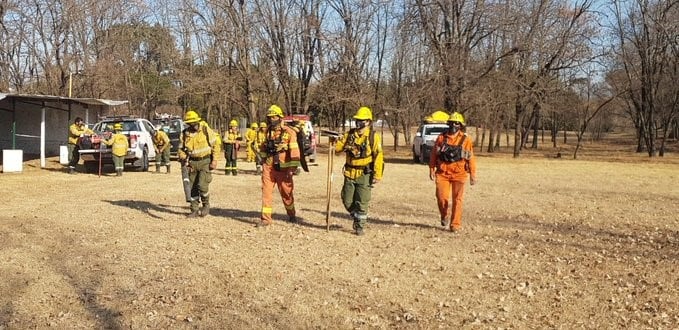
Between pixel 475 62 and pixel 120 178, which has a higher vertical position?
pixel 475 62

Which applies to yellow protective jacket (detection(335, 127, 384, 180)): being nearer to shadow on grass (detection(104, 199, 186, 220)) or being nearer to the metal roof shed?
shadow on grass (detection(104, 199, 186, 220))

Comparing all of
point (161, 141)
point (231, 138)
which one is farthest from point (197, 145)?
point (161, 141)

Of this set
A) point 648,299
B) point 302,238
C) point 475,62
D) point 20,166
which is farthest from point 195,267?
point 475,62

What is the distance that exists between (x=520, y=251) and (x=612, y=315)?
2.50m

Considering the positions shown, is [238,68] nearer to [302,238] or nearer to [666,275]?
[302,238]

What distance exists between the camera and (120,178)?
16.2 metres

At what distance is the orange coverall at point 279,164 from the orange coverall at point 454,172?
2091mm

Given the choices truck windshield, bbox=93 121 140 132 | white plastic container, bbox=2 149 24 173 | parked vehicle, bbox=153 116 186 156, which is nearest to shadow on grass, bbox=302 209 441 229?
truck windshield, bbox=93 121 140 132

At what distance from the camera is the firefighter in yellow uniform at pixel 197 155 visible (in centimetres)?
959

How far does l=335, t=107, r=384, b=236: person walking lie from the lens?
837 cm

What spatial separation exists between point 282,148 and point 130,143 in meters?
10.0

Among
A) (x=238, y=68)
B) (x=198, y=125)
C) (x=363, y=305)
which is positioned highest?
(x=238, y=68)

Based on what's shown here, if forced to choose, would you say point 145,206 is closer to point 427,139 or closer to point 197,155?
point 197,155

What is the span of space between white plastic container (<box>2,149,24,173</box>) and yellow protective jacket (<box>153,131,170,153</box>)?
12.8 feet
